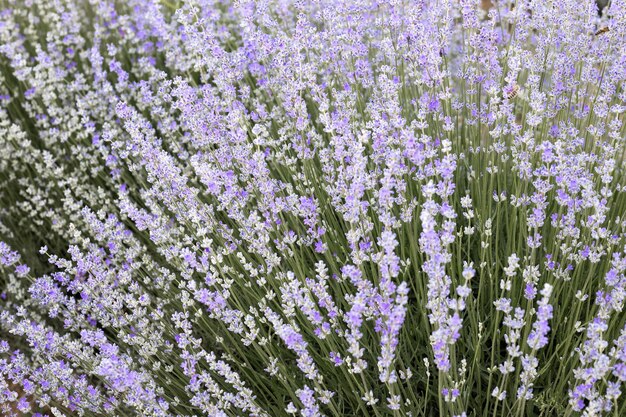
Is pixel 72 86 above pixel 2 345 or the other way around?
above

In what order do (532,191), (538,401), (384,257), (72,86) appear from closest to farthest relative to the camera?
(384,257)
(538,401)
(532,191)
(72,86)

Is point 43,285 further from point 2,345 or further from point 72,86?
point 72,86

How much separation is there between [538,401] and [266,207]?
1079mm

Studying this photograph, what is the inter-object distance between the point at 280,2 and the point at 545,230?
6.27 ft

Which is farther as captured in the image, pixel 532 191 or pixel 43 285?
pixel 532 191

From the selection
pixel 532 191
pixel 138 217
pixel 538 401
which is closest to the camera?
pixel 538 401

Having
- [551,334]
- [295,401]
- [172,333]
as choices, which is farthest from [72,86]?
[551,334]

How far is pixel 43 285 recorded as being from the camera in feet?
7.73

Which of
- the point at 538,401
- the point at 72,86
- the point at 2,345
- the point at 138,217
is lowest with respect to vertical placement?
the point at 538,401

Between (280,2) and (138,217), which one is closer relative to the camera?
(138,217)

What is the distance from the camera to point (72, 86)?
352 cm

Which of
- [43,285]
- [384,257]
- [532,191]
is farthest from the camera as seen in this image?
[532,191]

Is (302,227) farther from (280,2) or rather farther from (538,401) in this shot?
(280,2)

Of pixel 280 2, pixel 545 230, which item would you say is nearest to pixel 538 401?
pixel 545 230
